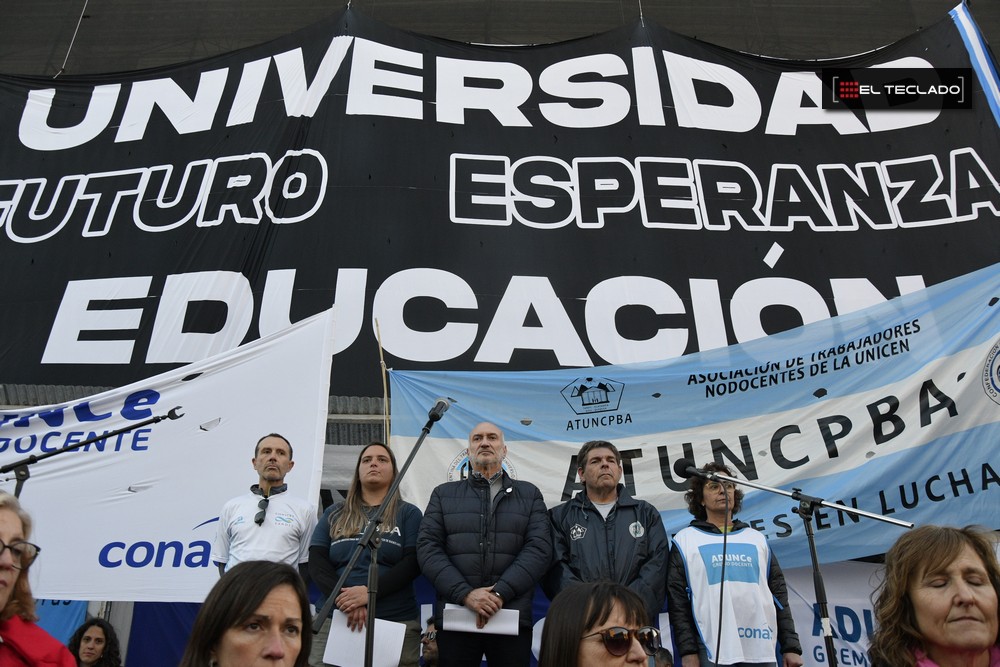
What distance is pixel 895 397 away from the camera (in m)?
4.22

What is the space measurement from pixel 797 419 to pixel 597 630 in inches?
116

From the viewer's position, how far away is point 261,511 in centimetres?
368

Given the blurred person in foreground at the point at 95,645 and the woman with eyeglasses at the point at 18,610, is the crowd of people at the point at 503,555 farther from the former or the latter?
the blurred person in foreground at the point at 95,645

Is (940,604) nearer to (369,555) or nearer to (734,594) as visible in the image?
(734,594)

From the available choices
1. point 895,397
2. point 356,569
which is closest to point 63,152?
point 356,569

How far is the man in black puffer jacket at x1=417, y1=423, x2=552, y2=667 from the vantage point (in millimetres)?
3467

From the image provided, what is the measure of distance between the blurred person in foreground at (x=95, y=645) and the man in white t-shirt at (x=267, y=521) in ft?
4.27

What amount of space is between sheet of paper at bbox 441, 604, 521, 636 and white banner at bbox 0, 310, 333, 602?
96cm

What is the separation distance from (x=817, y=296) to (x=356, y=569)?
11.9 feet

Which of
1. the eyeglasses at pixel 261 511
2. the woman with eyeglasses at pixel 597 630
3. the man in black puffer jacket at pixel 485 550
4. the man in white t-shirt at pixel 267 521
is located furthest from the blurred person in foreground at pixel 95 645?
the woman with eyeglasses at pixel 597 630

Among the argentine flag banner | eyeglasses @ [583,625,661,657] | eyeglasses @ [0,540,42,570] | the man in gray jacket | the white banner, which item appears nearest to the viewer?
eyeglasses @ [583,625,661,657]

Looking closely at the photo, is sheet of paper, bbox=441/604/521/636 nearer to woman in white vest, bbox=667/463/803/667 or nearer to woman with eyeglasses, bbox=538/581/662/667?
woman in white vest, bbox=667/463/803/667

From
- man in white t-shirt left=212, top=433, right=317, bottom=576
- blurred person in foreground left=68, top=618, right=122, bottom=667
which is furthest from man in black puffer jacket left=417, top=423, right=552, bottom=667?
blurred person in foreground left=68, top=618, right=122, bottom=667

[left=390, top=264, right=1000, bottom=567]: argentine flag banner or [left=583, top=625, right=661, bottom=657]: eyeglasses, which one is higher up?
[left=390, top=264, right=1000, bottom=567]: argentine flag banner
